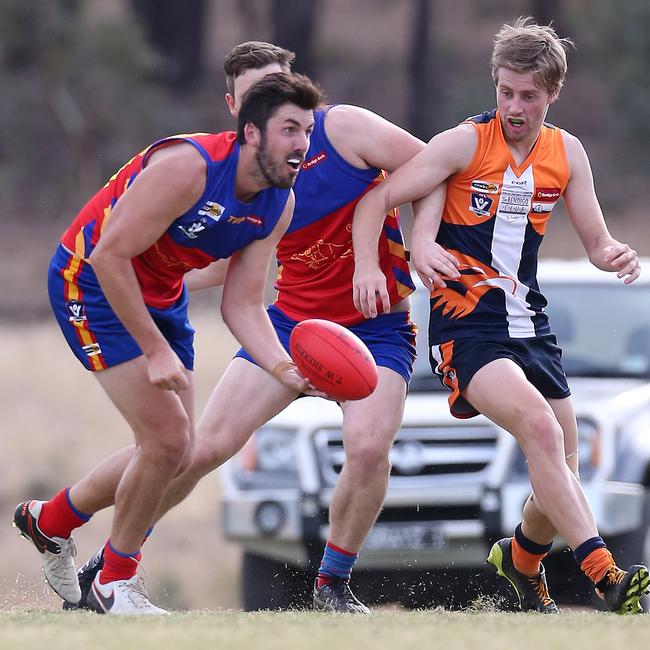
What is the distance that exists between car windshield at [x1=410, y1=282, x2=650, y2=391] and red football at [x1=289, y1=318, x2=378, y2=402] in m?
3.07

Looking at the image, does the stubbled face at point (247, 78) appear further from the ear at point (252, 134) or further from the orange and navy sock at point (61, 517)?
the orange and navy sock at point (61, 517)

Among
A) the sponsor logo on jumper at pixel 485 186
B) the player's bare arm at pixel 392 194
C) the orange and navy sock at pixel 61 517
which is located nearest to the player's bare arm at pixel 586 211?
the sponsor logo on jumper at pixel 485 186

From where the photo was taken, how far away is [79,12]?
28.6 metres

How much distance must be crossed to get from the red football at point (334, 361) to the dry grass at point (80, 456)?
280 cm

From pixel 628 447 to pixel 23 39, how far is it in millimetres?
21955

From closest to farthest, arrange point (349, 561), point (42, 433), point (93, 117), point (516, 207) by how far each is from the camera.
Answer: point (516, 207) → point (349, 561) → point (42, 433) → point (93, 117)

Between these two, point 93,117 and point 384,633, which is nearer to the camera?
point 384,633

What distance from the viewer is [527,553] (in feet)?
22.0

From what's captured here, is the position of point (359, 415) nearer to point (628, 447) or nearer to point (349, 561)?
point (349, 561)

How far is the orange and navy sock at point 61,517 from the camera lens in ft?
21.4

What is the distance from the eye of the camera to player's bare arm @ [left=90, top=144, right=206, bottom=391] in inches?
220

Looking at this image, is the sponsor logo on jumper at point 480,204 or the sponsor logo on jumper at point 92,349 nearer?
the sponsor logo on jumper at point 92,349

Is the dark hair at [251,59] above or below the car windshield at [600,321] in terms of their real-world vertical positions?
above

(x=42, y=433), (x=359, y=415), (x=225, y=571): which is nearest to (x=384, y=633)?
(x=359, y=415)
